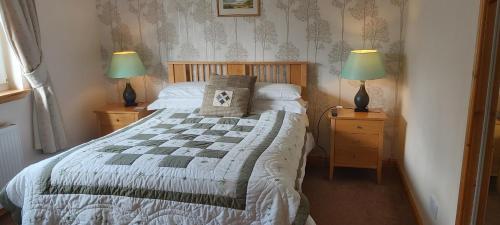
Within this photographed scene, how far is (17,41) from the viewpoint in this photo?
290 centimetres

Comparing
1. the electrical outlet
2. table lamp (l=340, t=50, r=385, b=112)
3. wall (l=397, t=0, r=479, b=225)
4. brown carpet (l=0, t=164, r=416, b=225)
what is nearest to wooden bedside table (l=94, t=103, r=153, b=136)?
brown carpet (l=0, t=164, r=416, b=225)

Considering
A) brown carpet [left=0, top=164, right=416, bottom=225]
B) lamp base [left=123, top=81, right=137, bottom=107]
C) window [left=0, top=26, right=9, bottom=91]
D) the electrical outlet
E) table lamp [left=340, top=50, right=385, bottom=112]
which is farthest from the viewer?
lamp base [left=123, top=81, right=137, bottom=107]

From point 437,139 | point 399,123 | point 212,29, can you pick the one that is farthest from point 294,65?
point 437,139

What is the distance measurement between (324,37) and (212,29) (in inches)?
42.1

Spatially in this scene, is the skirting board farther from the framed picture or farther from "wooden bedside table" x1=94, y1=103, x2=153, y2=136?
"wooden bedside table" x1=94, y1=103, x2=153, y2=136

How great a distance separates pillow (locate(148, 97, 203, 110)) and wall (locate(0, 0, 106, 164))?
80 centimetres

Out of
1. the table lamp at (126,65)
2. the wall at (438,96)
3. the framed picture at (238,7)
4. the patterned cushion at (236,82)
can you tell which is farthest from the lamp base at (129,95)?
the wall at (438,96)

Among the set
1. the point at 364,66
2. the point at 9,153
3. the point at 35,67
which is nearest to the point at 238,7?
the point at 364,66

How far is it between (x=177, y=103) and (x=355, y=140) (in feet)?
5.28

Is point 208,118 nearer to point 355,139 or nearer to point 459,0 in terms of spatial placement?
point 355,139

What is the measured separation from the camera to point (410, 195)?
2854 millimetres

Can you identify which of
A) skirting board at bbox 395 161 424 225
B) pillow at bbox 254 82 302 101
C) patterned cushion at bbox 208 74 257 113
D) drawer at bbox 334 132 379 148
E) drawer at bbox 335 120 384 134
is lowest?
skirting board at bbox 395 161 424 225

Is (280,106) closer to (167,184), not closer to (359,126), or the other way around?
(359,126)

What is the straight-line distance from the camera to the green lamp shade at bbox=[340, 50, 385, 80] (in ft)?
10.1
